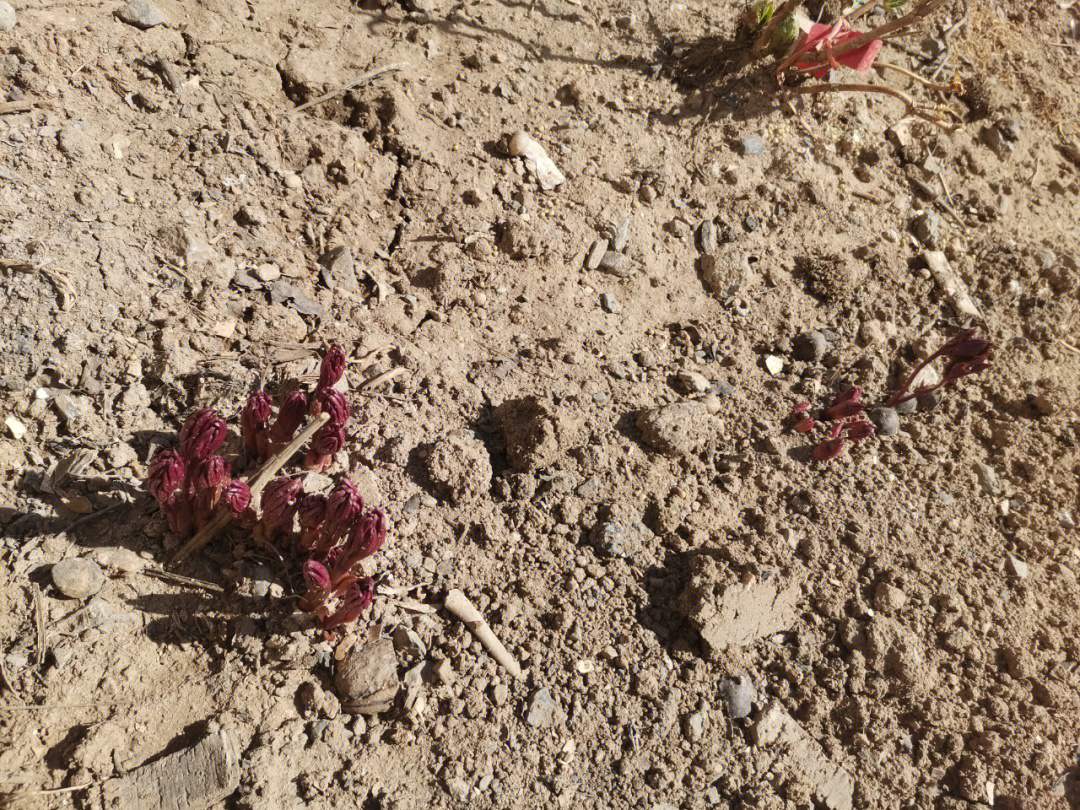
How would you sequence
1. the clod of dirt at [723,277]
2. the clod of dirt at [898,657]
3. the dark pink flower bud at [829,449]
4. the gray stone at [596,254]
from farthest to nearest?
1. the clod of dirt at [723,277]
2. the gray stone at [596,254]
3. the dark pink flower bud at [829,449]
4. the clod of dirt at [898,657]

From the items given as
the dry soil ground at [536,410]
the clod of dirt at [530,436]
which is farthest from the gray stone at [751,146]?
the clod of dirt at [530,436]

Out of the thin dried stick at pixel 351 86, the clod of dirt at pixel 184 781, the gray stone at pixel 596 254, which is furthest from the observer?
the gray stone at pixel 596 254

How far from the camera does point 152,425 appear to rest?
282 cm

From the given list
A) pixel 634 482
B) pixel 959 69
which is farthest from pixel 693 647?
pixel 959 69

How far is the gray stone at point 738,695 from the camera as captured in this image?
2725mm

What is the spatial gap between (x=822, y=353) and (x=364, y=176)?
2307mm

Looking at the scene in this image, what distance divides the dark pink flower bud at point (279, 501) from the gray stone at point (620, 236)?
1947 millimetres

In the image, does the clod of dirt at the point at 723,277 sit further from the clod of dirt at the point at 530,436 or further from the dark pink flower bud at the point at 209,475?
the dark pink flower bud at the point at 209,475

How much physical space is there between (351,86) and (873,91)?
271cm

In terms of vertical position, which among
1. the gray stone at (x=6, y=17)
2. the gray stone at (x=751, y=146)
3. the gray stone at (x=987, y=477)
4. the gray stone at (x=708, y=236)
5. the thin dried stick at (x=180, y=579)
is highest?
the gray stone at (x=751, y=146)

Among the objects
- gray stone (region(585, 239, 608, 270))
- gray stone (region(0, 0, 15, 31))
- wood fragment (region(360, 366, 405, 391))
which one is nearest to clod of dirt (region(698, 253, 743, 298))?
gray stone (region(585, 239, 608, 270))

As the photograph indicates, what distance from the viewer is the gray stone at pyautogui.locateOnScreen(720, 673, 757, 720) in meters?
2.72

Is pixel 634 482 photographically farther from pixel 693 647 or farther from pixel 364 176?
pixel 364 176

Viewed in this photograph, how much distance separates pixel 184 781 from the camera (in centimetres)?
223
